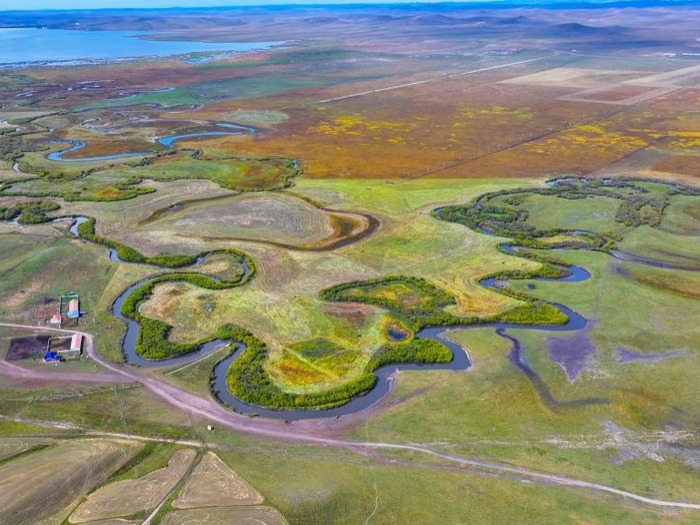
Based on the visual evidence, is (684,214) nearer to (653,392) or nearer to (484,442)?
(653,392)

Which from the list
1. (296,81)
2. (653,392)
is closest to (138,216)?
(653,392)

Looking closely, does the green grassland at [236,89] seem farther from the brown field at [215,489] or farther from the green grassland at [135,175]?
the brown field at [215,489]

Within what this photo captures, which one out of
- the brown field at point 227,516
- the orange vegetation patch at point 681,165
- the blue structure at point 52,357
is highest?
the orange vegetation patch at point 681,165

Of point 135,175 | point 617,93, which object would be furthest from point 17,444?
point 617,93

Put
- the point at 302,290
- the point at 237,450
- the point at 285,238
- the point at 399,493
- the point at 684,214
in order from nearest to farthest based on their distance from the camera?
the point at 399,493 → the point at 237,450 → the point at 302,290 → the point at 285,238 → the point at 684,214

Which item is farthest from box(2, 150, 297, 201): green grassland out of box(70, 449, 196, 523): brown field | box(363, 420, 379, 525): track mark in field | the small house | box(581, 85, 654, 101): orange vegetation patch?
box(581, 85, 654, 101): orange vegetation patch

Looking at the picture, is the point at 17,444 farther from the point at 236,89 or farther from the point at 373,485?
the point at 236,89

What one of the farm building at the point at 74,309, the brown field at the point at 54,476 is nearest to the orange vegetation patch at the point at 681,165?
the farm building at the point at 74,309
